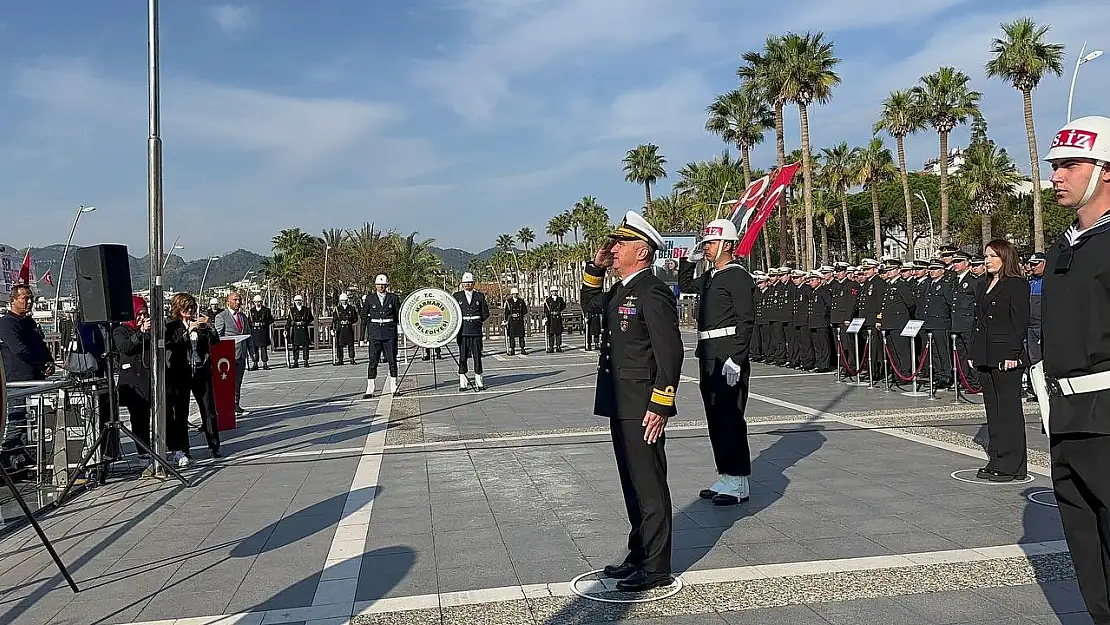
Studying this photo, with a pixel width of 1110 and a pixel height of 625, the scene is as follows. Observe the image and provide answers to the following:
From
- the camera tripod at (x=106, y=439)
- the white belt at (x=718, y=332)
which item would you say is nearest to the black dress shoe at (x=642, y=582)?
the white belt at (x=718, y=332)

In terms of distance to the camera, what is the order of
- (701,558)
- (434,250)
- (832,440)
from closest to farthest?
(701,558), (832,440), (434,250)

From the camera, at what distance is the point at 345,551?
6.31 metres

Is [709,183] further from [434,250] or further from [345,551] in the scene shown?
[345,551]

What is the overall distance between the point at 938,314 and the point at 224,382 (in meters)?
10.8

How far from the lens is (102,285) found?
877 cm

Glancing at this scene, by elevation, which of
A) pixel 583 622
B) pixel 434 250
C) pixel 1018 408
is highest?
pixel 434 250

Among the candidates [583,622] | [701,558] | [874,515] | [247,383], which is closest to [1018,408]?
[874,515]

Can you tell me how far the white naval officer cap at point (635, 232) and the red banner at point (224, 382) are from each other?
8.29 meters

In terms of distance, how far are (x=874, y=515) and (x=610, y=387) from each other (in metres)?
2.60

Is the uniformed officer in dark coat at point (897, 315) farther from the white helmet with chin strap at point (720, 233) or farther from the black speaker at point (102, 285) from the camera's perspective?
the black speaker at point (102, 285)

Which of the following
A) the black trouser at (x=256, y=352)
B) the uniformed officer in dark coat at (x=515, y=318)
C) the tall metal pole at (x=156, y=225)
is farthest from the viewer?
the uniformed officer in dark coat at (x=515, y=318)

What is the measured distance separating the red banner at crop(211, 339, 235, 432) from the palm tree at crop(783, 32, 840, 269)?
35.0m

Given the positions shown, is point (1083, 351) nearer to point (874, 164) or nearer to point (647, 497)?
point (647, 497)

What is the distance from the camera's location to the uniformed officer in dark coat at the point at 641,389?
17.3ft
